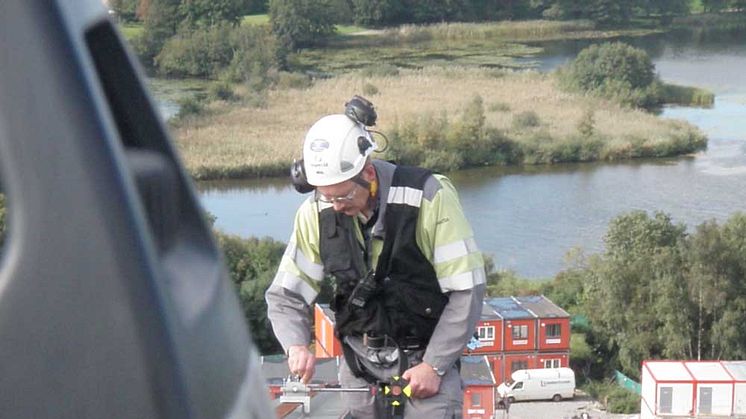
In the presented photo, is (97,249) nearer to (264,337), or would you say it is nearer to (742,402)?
(742,402)

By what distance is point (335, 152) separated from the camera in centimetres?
246

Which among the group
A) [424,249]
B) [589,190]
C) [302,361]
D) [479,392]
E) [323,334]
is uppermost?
[424,249]

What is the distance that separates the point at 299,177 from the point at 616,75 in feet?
79.5

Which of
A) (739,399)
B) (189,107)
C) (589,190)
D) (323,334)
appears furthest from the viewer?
(589,190)

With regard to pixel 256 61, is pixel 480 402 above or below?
below

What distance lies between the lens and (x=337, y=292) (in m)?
2.67

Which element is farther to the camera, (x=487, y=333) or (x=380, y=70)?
(x=380, y=70)

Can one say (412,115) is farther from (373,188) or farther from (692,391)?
(373,188)

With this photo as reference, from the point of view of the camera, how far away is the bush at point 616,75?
1008 inches

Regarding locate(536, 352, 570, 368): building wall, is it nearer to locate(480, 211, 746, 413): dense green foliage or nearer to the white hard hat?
locate(480, 211, 746, 413): dense green foliage

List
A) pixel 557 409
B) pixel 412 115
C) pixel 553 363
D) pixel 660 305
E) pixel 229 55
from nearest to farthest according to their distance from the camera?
pixel 557 409 < pixel 553 363 < pixel 660 305 < pixel 412 115 < pixel 229 55

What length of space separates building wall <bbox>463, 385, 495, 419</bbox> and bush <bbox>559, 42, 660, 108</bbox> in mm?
15043

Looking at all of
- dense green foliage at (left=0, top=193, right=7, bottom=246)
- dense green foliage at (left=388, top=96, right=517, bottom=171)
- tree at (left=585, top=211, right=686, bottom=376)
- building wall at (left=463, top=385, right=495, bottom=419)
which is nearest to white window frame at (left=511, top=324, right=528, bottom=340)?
tree at (left=585, top=211, right=686, bottom=376)

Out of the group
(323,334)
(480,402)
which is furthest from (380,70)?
(323,334)
